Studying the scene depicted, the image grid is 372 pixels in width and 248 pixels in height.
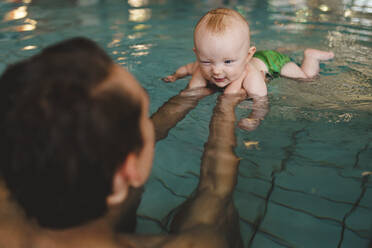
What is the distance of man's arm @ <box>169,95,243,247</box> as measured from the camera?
1228mm

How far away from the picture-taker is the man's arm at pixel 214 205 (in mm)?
1228

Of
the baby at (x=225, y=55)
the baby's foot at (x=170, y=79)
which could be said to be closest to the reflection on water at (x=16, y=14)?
the baby's foot at (x=170, y=79)

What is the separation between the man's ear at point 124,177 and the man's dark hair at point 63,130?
0.03 metres

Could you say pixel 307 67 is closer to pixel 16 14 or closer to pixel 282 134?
pixel 282 134

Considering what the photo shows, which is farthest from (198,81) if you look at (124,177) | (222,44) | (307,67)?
(124,177)

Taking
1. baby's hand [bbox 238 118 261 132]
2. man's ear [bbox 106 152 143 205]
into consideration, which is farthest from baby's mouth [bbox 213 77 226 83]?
man's ear [bbox 106 152 143 205]

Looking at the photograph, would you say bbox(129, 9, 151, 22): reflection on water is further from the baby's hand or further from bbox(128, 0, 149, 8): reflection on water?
the baby's hand

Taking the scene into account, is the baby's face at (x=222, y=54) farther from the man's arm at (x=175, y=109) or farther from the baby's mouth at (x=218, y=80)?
the man's arm at (x=175, y=109)

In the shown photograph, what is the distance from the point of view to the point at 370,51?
152 inches

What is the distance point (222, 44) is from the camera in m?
2.40

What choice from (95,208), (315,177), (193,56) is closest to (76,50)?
(95,208)

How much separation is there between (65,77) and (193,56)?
3170 millimetres

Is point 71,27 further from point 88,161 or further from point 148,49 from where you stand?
point 88,161

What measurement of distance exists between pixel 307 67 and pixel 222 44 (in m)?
1.31
